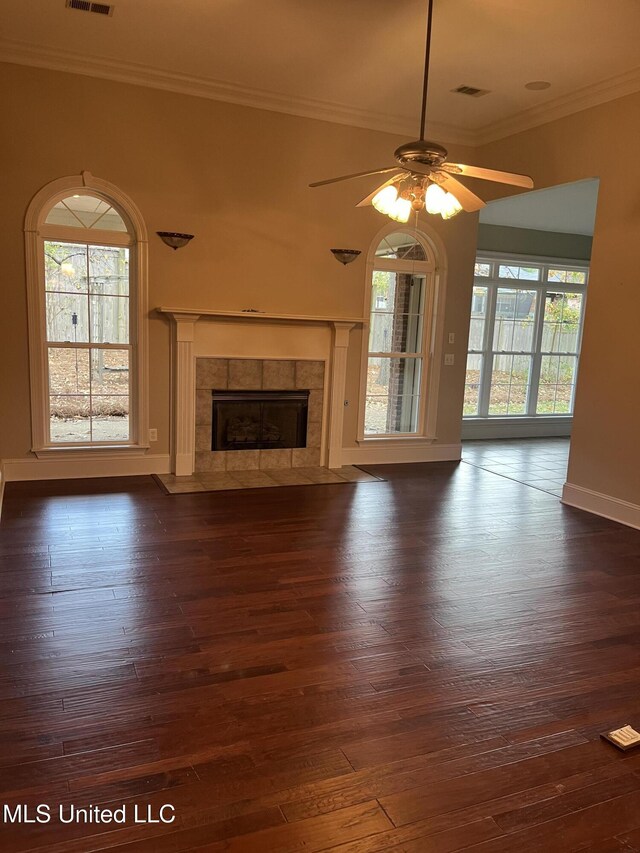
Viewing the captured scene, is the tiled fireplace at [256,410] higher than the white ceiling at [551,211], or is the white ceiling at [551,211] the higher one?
the white ceiling at [551,211]

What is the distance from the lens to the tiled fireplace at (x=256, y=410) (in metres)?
5.72

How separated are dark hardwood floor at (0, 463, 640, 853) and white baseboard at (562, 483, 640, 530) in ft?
1.31

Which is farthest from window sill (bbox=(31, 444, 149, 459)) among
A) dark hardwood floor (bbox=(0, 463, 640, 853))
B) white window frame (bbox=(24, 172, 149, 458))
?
dark hardwood floor (bbox=(0, 463, 640, 853))

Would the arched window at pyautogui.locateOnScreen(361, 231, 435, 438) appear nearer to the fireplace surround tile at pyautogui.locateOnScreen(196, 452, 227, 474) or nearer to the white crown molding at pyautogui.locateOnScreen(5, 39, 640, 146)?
the white crown molding at pyautogui.locateOnScreen(5, 39, 640, 146)

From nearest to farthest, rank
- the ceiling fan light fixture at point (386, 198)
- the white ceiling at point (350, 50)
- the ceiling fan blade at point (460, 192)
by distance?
the ceiling fan blade at point (460, 192) < the ceiling fan light fixture at point (386, 198) < the white ceiling at point (350, 50)

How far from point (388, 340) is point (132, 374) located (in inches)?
101

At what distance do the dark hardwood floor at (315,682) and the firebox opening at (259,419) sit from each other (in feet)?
4.76

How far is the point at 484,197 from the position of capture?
248 inches

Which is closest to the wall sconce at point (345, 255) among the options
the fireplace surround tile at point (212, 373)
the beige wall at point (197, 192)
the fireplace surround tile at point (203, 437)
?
the beige wall at point (197, 192)

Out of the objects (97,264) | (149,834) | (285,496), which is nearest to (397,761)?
(149,834)

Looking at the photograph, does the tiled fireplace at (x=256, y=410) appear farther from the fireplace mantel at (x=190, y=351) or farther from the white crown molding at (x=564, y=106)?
the white crown molding at (x=564, y=106)

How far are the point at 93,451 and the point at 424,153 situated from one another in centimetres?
372

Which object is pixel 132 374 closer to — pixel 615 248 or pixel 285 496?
pixel 285 496

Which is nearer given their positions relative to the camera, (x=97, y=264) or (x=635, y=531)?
(x=635, y=531)
